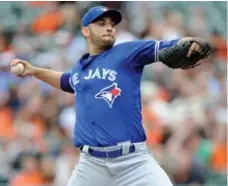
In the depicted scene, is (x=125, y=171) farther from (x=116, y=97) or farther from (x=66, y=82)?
(x=66, y=82)

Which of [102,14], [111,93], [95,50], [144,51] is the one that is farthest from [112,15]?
[111,93]

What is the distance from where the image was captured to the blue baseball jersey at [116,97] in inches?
222

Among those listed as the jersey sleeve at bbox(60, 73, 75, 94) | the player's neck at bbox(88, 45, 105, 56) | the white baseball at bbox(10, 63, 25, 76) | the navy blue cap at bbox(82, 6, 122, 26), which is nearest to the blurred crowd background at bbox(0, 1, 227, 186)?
the jersey sleeve at bbox(60, 73, 75, 94)

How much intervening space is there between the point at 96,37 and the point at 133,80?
45 centimetres

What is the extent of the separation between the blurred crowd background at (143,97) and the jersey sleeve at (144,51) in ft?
11.5

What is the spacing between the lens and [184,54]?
17.6 feet

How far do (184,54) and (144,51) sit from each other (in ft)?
1.17

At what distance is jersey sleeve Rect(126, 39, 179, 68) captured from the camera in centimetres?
553

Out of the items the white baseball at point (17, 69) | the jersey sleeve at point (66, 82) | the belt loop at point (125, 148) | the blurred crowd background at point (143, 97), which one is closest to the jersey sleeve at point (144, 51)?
the belt loop at point (125, 148)

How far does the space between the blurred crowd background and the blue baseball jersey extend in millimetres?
3323

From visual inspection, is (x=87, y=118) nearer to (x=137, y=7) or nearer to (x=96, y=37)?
(x=96, y=37)

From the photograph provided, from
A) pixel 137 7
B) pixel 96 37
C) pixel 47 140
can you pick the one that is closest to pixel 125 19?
pixel 137 7

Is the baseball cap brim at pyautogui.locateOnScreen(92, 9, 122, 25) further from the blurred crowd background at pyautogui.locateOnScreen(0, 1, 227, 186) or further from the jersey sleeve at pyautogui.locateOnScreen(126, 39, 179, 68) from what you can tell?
the blurred crowd background at pyautogui.locateOnScreen(0, 1, 227, 186)

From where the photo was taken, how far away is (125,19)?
1159 cm
